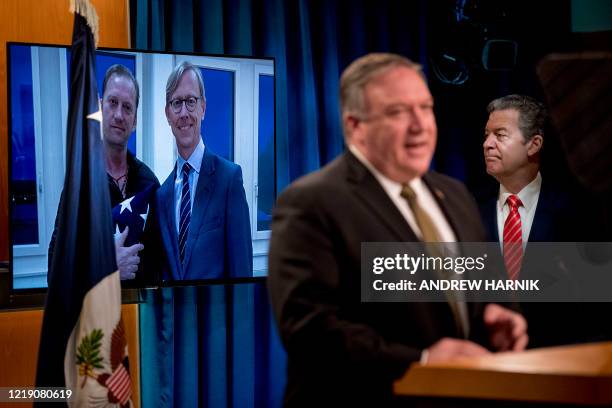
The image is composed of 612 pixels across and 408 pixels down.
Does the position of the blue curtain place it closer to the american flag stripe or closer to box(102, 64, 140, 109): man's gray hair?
box(102, 64, 140, 109): man's gray hair

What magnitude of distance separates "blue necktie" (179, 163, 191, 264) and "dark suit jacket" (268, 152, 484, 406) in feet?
6.58

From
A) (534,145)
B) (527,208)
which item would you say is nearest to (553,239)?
(527,208)

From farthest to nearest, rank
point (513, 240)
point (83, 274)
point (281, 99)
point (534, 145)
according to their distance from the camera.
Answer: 1. point (281, 99)
2. point (534, 145)
3. point (513, 240)
4. point (83, 274)

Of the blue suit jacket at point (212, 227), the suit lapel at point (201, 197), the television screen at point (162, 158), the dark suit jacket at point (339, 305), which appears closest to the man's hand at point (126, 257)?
Result: the television screen at point (162, 158)

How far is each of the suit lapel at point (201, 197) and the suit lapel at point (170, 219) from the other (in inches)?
2.1

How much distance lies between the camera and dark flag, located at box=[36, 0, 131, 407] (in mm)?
2637

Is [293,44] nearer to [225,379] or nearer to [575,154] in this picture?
[225,379]

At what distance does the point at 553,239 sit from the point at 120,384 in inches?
71.7

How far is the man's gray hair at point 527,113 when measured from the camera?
334 cm

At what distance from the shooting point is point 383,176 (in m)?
1.71

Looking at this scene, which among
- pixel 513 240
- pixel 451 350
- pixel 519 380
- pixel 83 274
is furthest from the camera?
pixel 513 240

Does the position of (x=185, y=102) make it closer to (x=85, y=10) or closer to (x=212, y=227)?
(x=212, y=227)

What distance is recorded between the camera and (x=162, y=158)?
3592 millimetres

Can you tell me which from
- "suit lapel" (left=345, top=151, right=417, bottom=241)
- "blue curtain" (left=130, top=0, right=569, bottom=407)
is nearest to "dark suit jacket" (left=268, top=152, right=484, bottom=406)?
"suit lapel" (left=345, top=151, right=417, bottom=241)
